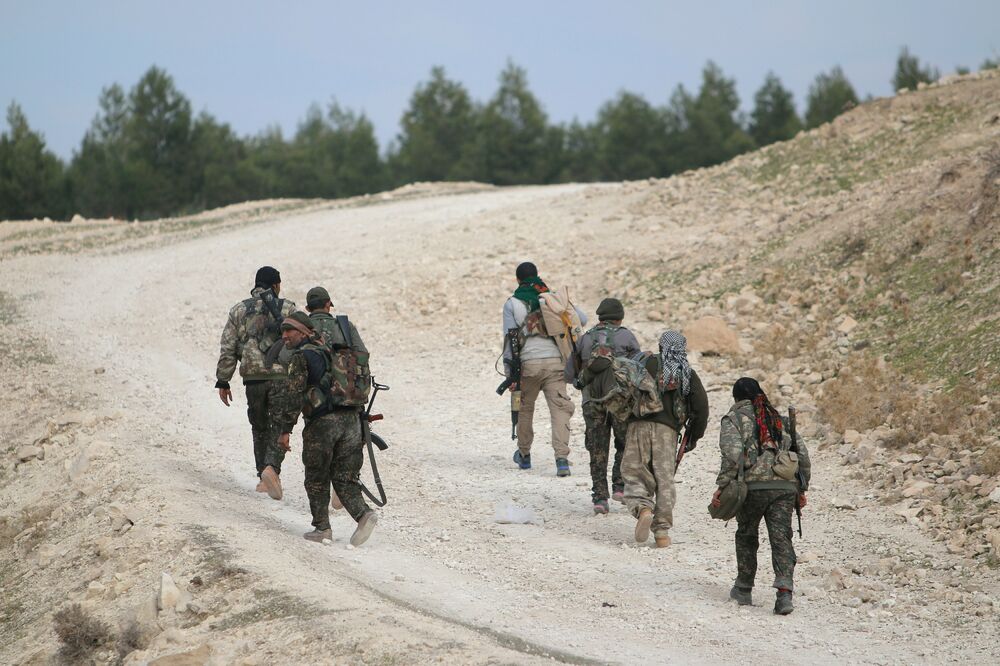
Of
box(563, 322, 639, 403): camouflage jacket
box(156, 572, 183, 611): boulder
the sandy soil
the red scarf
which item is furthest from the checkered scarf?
box(156, 572, 183, 611): boulder

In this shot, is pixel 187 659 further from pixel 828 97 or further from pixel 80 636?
pixel 828 97

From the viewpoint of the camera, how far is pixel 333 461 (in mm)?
9586

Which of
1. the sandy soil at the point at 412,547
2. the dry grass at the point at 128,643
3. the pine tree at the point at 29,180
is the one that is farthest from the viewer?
the pine tree at the point at 29,180

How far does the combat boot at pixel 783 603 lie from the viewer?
8430 millimetres

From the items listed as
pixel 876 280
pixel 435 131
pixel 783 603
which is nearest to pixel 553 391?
pixel 783 603

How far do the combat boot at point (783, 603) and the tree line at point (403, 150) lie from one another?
140 ft

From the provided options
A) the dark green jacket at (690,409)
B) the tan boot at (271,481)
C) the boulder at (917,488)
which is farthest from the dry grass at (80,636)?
the boulder at (917,488)

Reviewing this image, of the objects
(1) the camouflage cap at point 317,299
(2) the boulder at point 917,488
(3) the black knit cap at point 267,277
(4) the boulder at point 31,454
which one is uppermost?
(3) the black knit cap at point 267,277

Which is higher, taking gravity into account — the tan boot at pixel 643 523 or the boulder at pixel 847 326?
the boulder at pixel 847 326

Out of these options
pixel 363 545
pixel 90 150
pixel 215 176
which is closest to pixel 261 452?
pixel 363 545

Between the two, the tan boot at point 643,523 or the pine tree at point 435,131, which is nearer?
the tan boot at point 643,523

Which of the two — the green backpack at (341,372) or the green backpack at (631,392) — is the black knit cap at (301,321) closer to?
the green backpack at (341,372)

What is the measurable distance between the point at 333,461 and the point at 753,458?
3287 millimetres

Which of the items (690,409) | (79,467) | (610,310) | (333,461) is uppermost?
(610,310)
